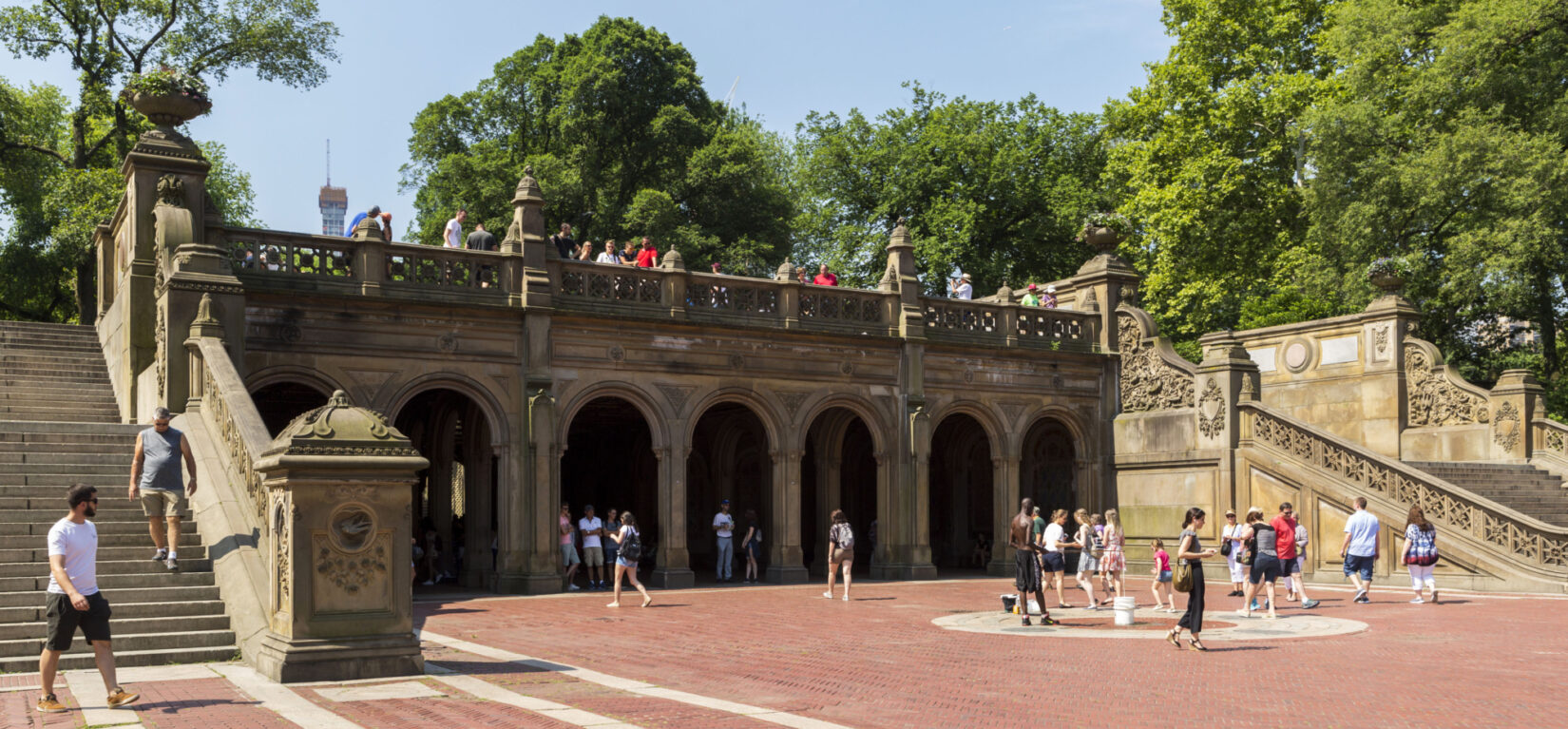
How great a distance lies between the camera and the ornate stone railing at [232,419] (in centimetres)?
1300

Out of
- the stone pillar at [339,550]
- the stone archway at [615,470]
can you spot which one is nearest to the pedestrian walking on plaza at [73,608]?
the stone pillar at [339,550]

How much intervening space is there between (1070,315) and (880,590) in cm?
969

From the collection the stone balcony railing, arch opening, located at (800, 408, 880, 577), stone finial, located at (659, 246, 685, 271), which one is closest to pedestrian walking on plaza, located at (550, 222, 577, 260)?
the stone balcony railing

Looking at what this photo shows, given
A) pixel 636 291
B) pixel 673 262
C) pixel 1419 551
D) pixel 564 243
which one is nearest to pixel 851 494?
pixel 673 262

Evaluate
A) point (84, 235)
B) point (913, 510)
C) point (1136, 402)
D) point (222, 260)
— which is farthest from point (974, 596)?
point (84, 235)

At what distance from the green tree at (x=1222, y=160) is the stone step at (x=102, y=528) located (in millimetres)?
32362

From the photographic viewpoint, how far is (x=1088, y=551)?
20438 millimetres

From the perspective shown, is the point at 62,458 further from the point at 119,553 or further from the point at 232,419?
the point at 232,419

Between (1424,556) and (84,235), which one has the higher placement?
(84,235)

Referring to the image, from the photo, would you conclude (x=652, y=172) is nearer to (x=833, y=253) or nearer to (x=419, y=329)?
(x=833, y=253)

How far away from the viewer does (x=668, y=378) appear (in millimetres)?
24766

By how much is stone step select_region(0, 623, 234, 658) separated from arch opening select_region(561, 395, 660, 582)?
61.8ft

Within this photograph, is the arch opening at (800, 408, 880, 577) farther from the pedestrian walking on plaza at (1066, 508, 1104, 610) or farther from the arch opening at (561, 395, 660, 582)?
the pedestrian walking on plaza at (1066, 508, 1104, 610)

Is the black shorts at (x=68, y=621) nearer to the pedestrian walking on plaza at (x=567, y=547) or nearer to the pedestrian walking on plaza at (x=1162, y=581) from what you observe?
the pedestrian walking on plaza at (x=1162, y=581)
